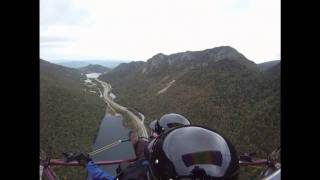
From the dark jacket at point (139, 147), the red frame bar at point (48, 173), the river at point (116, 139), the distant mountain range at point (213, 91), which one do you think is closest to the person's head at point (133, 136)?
the dark jacket at point (139, 147)

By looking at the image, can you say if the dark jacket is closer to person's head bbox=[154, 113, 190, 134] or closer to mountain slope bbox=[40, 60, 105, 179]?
person's head bbox=[154, 113, 190, 134]

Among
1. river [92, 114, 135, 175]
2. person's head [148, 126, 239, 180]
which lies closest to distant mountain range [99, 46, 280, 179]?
river [92, 114, 135, 175]

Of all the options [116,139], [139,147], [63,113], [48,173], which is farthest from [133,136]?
[63,113]

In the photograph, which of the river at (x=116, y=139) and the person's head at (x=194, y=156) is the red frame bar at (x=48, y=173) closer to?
the river at (x=116, y=139)

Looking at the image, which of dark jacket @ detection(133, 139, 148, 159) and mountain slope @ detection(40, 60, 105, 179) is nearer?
dark jacket @ detection(133, 139, 148, 159)
